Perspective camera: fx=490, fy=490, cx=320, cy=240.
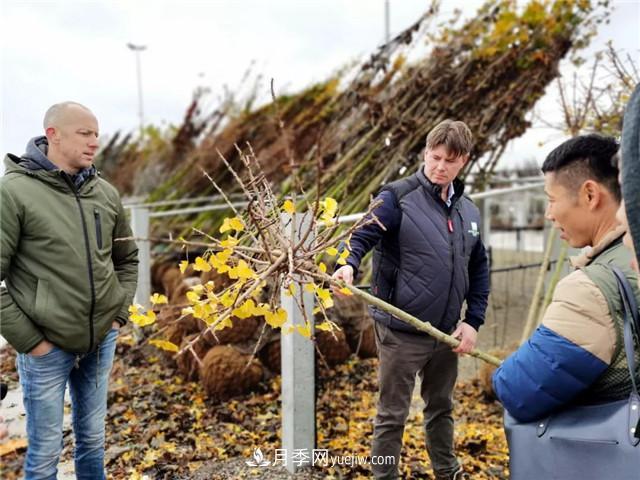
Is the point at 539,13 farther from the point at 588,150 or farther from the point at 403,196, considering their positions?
the point at 588,150

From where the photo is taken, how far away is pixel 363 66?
5.91m

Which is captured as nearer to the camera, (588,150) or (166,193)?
(588,150)

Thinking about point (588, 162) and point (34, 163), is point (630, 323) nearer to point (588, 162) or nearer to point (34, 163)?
point (588, 162)

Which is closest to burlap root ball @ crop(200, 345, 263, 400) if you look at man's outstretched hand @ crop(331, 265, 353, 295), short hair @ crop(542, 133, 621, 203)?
man's outstretched hand @ crop(331, 265, 353, 295)

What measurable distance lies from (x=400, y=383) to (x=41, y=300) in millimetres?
1442

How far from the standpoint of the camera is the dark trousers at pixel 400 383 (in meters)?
2.07

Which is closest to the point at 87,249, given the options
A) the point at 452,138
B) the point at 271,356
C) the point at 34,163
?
the point at 34,163

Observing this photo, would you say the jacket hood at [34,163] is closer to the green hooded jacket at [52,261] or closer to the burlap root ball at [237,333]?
the green hooded jacket at [52,261]

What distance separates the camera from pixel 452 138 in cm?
203

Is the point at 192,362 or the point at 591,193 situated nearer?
the point at 591,193

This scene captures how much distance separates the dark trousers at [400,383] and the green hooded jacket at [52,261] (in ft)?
3.84

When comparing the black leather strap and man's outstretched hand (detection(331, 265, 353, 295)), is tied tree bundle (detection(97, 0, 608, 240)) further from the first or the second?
the black leather strap

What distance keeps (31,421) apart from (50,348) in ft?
0.97

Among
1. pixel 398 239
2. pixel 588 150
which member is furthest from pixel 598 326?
pixel 398 239
